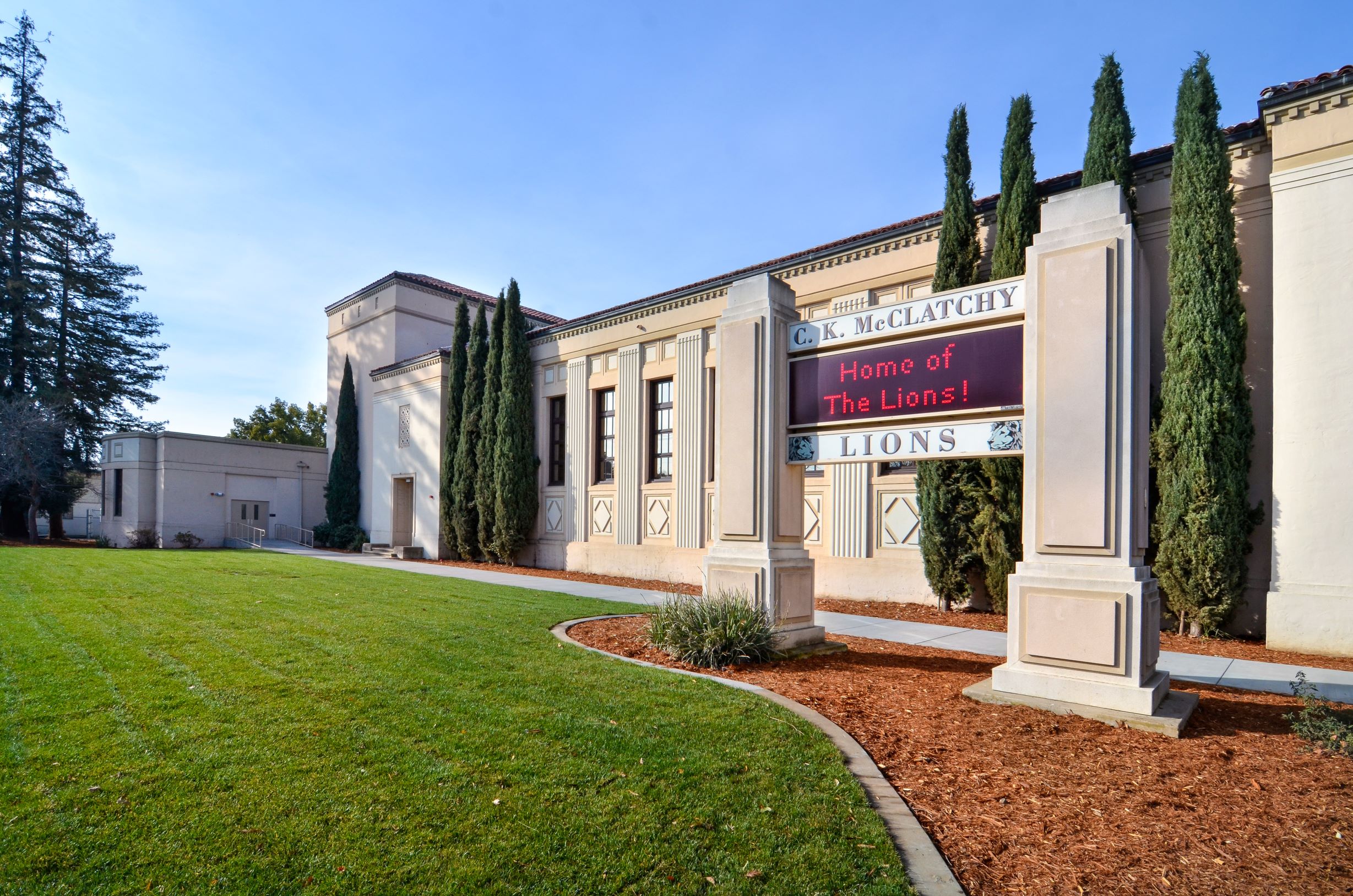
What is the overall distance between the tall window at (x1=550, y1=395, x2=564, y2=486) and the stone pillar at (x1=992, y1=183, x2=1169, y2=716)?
16.1 metres

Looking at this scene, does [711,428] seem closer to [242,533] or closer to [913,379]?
[913,379]

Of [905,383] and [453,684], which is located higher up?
[905,383]

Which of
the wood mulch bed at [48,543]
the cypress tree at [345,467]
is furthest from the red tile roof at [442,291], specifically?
the wood mulch bed at [48,543]

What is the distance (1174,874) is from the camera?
328cm

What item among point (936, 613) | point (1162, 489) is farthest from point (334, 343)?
point (1162, 489)

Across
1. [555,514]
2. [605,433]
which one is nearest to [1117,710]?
[605,433]

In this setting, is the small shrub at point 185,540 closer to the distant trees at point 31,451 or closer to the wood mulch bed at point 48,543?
the wood mulch bed at point 48,543

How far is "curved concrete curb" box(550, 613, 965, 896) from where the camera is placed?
126 inches

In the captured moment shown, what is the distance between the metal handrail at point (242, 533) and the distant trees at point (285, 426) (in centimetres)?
1455

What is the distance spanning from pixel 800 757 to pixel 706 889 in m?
1.61

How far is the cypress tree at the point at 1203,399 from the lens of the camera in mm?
9594

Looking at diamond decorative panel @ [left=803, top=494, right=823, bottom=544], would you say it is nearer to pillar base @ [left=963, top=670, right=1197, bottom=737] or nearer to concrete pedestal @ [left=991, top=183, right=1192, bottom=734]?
pillar base @ [left=963, top=670, right=1197, bottom=737]

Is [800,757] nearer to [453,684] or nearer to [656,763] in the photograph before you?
[656,763]

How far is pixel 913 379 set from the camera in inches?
289
